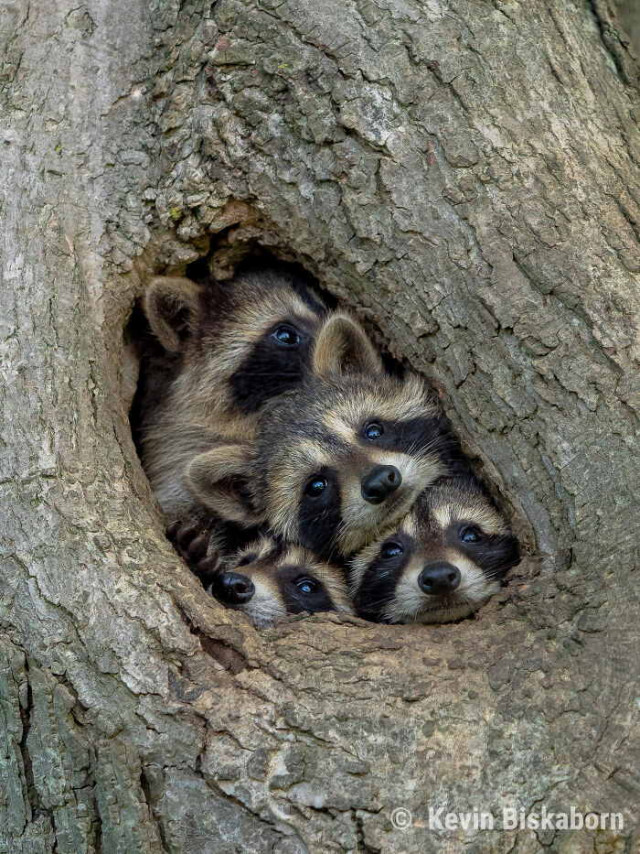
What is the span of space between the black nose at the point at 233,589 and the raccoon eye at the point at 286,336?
1304mm

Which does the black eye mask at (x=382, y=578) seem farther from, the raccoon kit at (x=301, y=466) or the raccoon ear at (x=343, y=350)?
the raccoon ear at (x=343, y=350)

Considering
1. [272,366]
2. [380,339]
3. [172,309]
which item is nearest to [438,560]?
[380,339]

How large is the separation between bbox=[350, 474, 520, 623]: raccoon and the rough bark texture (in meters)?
0.41

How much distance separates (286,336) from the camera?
4703mm

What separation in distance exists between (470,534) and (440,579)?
1.36 feet

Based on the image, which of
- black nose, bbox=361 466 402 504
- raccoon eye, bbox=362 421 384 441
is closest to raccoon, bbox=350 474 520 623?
black nose, bbox=361 466 402 504

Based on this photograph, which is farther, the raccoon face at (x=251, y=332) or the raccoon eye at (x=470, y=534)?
the raccoon face at (x=251, y=332)

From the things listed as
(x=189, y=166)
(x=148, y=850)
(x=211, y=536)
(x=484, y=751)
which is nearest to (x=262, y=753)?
(x=148, y=850)

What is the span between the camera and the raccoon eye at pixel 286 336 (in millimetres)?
4691

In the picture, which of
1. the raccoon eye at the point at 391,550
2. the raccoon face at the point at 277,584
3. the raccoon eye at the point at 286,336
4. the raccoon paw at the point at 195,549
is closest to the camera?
the raccoon face at the point at 277,584

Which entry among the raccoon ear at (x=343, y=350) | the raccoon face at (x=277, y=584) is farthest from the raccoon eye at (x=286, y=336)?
the raccoon face at (x=277, y=584)

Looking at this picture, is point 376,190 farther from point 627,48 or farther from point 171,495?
point 171,495

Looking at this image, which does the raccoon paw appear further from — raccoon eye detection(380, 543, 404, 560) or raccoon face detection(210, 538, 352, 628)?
raccoon eye detection(380, 543, 404, 560)

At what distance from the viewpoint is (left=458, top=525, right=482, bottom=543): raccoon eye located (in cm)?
390
